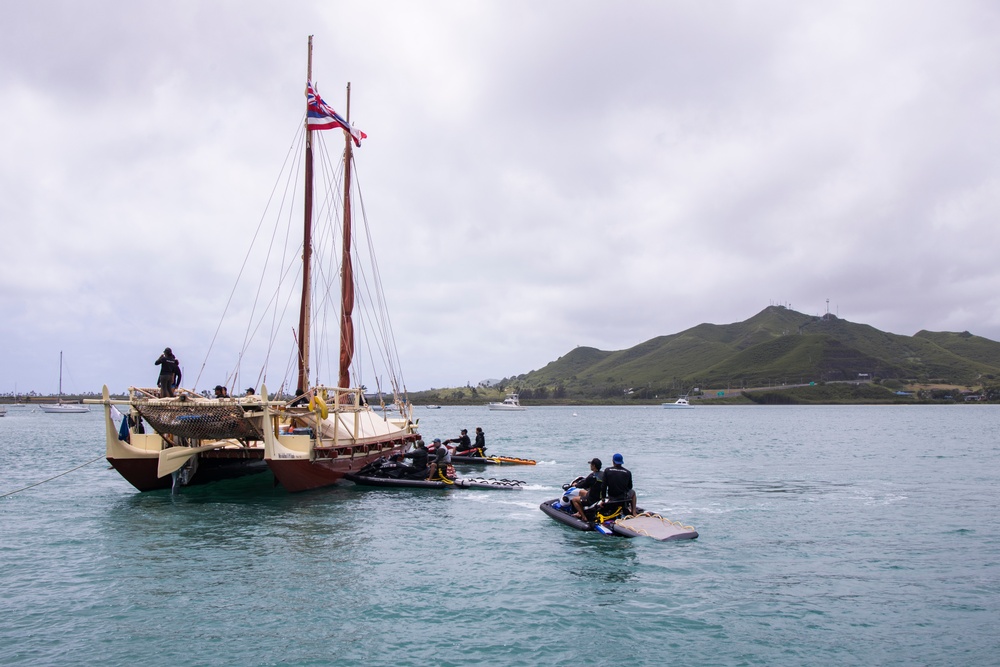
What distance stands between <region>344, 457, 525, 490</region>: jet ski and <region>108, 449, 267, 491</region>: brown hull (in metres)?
5.07

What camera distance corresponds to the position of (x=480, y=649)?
1159 centimetres

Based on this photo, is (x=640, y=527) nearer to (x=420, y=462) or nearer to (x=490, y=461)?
(x=420, y=462)

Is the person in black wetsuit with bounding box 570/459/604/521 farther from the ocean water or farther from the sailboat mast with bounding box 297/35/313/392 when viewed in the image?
the sailboat mast with bounding box 297/35/313/392

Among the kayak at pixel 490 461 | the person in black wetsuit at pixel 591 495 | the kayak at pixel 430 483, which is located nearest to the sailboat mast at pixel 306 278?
the kayak at pixel 430 483

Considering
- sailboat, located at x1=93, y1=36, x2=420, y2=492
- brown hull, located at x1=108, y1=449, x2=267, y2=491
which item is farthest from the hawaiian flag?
brown hull, located at x1=108, y1=449, x2=267, y2=491

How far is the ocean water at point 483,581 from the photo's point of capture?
38.2 ft

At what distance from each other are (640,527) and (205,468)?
70.9ft

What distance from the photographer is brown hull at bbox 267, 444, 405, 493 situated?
92.8ft

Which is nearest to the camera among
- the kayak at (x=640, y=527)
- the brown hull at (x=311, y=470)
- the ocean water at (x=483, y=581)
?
the ocean water at (x=483, y=581)

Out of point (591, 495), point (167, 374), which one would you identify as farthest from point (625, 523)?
point (167, 374)

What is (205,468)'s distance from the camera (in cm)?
3162

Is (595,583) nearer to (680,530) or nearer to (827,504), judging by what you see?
(680,530)

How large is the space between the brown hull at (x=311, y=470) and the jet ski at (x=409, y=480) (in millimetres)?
534

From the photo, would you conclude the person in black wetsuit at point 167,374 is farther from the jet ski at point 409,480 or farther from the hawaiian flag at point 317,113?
the hawaiian flag at point 317,113
